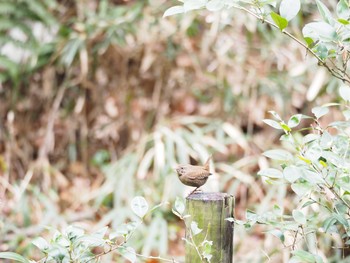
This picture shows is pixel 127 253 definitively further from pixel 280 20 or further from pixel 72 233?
pixel 280 20

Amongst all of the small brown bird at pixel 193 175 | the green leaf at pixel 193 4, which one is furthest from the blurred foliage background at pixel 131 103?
the green leaf at pixel 193 4

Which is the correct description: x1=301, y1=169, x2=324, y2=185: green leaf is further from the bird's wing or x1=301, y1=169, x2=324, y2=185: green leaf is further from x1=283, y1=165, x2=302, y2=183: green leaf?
the bird's wing

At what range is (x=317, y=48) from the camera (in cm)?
109

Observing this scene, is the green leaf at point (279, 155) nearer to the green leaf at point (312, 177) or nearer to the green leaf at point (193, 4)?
the green leaf at point (312, 177)

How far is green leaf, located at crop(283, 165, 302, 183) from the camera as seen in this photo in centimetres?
101

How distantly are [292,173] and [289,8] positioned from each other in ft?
0.94

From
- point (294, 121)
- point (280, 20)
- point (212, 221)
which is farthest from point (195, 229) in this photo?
point (280, 20)

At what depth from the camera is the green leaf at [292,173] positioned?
101cm

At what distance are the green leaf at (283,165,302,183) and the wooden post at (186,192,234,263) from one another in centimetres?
18

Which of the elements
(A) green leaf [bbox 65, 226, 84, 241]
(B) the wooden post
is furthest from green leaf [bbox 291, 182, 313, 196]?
(A) green leaf [bbox 65, 226, 84, 241]

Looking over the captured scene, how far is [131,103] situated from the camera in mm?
3537

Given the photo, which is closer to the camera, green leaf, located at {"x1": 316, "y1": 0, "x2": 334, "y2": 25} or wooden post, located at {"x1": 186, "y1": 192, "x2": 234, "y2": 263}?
green leaf, located at {"x1": 316, "y1": 0, "x2": 334, "y2": 25}

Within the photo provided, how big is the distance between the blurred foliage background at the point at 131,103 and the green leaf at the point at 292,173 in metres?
1.64

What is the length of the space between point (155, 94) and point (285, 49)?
2.48 ft
